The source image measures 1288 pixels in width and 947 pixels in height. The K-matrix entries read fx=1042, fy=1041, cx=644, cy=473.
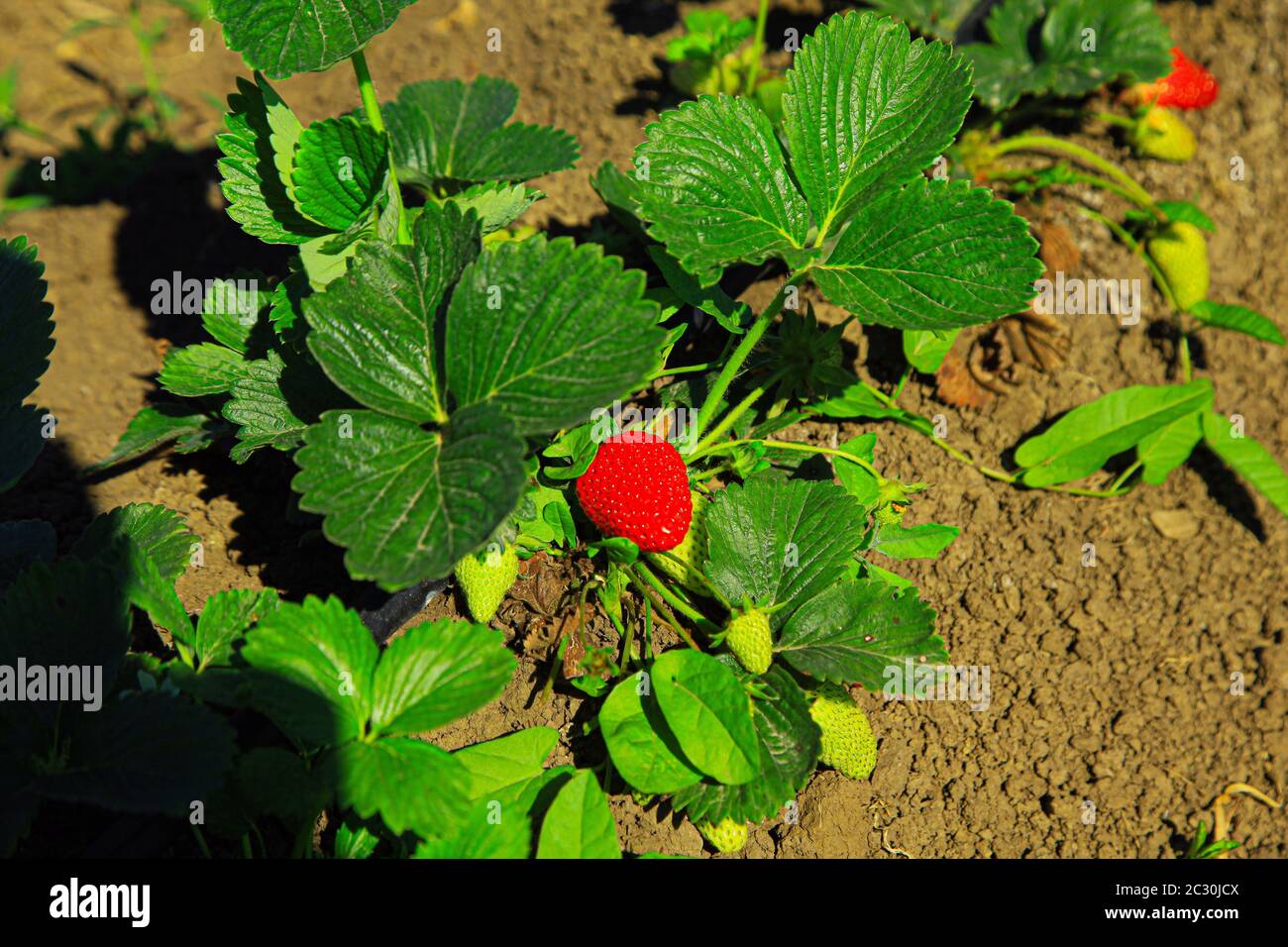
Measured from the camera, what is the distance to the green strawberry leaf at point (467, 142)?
157 centimetres

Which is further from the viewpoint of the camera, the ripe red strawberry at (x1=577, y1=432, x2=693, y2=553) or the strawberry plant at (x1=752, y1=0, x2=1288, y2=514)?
the strawberry plant at (x1=752, y1=0, x2=1288, y2=514)

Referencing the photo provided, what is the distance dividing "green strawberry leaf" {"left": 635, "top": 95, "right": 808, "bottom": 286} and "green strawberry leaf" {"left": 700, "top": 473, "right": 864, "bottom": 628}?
333 millimetres

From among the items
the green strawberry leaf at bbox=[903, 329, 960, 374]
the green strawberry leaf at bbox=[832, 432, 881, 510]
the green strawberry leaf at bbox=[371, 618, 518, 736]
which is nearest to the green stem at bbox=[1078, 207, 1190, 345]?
the green strawberry leaf at bbox=[903, 329, 960, 374]

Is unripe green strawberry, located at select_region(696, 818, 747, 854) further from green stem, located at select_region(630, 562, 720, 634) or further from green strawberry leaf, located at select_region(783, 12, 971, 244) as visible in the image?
green strawberry leaf, located at select_region(783, 12, 971, 244)

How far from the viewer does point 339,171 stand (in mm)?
1279

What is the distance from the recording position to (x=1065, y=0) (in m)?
2.20

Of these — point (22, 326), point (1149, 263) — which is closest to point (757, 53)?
point (1149, 263)

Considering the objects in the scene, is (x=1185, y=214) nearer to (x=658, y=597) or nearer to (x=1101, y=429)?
(x=1101, y=429)

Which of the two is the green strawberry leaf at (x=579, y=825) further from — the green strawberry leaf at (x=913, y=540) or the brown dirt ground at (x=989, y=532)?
the green strawberry leaf at (x=913, y=540)

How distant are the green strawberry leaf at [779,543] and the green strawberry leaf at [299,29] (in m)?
0.73

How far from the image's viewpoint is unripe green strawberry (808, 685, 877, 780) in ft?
4.69

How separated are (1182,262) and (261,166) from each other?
1733mm

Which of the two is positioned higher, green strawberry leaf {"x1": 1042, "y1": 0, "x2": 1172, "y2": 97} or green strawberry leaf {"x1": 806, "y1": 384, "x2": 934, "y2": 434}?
green strawberry leaf {"x1": 1042, "y1": 0, "x2": 1172, "y2": 97}
